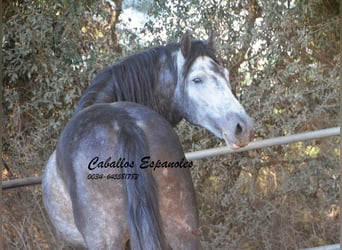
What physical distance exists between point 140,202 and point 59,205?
403 millimetres

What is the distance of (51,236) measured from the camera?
3.21 m

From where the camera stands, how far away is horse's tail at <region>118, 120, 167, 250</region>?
4.32 feet

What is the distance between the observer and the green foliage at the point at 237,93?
319 centimetres

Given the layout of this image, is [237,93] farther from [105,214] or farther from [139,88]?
[105,214]

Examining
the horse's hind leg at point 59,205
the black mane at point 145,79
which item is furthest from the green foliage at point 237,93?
the horse's hind leg at point 59,205

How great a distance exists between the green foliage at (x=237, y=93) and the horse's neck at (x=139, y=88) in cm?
123

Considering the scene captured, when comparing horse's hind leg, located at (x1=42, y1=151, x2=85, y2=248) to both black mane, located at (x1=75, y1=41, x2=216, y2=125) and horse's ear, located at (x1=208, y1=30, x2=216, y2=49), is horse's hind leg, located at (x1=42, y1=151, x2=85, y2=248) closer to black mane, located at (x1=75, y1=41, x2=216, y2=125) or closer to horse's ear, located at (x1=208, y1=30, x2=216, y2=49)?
black mane, located at (x1=75, y1=41, x2=216, y2=125)

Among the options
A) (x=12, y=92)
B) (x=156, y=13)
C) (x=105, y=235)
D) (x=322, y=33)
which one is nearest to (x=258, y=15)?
(x=322, y=33)

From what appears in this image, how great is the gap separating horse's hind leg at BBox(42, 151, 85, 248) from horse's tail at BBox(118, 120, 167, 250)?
287 millimetres

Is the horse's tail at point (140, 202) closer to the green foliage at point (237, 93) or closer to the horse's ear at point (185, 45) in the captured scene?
the horse's ear at point (185, 45)

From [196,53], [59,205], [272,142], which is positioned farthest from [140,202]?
[272,142]

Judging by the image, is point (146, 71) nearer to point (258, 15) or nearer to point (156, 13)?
point (156, 13)

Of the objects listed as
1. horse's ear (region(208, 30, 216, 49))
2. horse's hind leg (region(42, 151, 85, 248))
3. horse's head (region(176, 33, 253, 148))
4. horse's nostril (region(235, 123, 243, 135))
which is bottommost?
horse's hind leg (region(42, 151, 85, 248))

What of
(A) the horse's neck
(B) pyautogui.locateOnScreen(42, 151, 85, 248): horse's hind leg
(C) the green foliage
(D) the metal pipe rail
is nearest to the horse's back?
(B) pyautogui.locateOnScreen(42, 151, 85, 248): horse's hind leg
